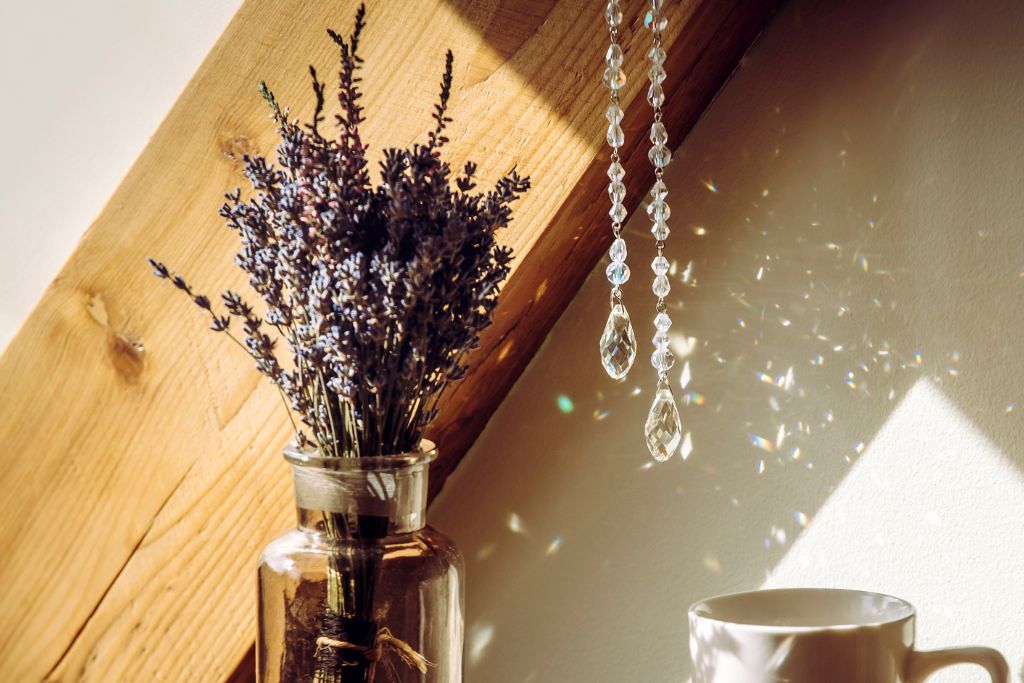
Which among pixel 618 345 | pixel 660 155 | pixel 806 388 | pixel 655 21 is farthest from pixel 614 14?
pixel 806 388

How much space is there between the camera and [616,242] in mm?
764

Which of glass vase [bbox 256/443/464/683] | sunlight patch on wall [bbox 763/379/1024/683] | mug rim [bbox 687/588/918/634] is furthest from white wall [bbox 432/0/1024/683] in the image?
glass vase [bbox 256/443/464/683]

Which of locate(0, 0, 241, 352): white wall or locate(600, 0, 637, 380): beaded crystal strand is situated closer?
locate(600, 0, 637, 380): beaded crystal strand

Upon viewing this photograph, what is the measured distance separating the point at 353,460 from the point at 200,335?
0.84 ft

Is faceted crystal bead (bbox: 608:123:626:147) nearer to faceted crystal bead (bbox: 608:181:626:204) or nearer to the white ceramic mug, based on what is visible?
faceted crystal bead (bbox: 608:181:626:204)

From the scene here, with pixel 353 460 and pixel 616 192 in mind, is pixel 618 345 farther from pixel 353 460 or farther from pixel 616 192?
pixel 353 460

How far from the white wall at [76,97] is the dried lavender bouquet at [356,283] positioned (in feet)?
1.26

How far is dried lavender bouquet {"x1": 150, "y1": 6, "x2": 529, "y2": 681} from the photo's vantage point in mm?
663

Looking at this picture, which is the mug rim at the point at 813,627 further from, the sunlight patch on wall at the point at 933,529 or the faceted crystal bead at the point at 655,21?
the faceted crystal bead at the point at 655,21

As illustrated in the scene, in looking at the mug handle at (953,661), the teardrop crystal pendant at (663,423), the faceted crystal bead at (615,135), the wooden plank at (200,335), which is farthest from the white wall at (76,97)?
the mug handle at (953,661)

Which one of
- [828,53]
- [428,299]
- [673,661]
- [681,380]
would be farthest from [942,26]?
[673,661]

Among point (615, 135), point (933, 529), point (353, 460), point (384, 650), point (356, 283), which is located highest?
point (615, 135)

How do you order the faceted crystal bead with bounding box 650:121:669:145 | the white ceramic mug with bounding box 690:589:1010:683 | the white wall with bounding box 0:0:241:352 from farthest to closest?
the white wall with bounding box 0:0:241:352 → the faceted crystal bead with bounding box 650:121:669:145 → the white ceramic mug with bounding box 690:589:1010:683

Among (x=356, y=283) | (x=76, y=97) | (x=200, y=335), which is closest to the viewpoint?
(x=356, y=283)
